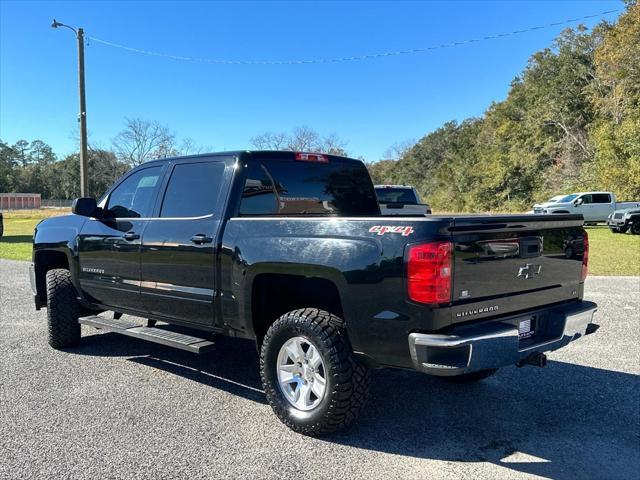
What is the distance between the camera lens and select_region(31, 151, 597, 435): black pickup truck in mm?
3102

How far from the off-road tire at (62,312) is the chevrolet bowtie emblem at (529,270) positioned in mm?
4516

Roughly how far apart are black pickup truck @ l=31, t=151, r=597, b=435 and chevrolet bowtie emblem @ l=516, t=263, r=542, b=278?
0.04ft

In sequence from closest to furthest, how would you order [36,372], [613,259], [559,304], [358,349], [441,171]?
1. [358,349]
2. [559,304]
3. [36,372]
4. [613,259]
5. [441,171]

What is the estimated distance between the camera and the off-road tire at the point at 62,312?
5668 mm

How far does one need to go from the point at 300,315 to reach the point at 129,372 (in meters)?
2.27

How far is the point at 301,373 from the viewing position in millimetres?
3727

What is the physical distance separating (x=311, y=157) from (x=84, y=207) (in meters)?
2.27

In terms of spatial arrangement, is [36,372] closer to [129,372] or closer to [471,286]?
[129,372]

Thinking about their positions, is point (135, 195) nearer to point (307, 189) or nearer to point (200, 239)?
point (200, 239)

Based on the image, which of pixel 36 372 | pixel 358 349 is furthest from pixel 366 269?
pixel 36 372

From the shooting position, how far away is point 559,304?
392cm

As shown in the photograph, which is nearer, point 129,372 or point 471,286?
point 471,286

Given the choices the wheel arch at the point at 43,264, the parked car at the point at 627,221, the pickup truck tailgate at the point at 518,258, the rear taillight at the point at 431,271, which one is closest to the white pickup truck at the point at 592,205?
the parked car at the point at 627,221

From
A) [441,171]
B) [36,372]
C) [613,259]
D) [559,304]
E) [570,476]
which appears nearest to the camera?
A: [570,476]
